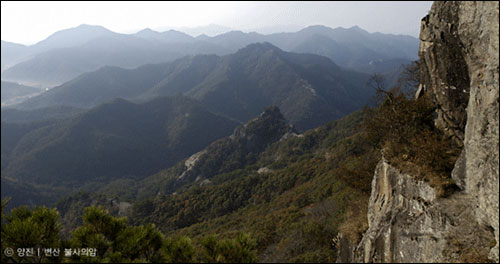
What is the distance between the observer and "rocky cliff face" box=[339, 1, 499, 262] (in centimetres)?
606

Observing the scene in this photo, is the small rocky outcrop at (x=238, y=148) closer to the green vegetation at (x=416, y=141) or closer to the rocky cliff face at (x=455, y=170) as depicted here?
the green vegetation at (x=416, y=141)

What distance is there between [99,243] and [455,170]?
32.2ft

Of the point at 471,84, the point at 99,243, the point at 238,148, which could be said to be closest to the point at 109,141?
the point at 238,148

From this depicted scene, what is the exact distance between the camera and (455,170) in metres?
7.95

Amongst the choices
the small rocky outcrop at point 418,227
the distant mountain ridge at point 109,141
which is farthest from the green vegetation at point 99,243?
the distant mountain ridge at point 109,141

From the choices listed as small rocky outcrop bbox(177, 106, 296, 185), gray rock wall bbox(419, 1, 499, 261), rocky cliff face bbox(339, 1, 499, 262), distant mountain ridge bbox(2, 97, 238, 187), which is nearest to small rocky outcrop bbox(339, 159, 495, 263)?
rocky cliff face bbox(339, 1, 499, 262)

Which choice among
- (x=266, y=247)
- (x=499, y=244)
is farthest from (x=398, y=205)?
(x=266, y=247)

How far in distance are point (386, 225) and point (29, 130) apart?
Result: 216m

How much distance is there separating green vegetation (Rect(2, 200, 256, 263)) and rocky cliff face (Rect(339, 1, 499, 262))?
6127 millimetres

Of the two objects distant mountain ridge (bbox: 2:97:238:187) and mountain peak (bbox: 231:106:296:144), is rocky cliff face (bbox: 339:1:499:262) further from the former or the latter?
distant mountain ridge (bbox: 2:97:238:187)

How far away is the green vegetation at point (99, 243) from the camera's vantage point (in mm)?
4051

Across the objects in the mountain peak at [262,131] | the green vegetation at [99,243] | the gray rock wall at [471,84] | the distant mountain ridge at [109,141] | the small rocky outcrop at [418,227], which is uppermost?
the gray rock wall at [471,84]

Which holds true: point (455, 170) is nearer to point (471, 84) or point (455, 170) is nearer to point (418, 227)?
point (418, 227)

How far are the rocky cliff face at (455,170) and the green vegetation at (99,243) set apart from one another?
613 centimetres
